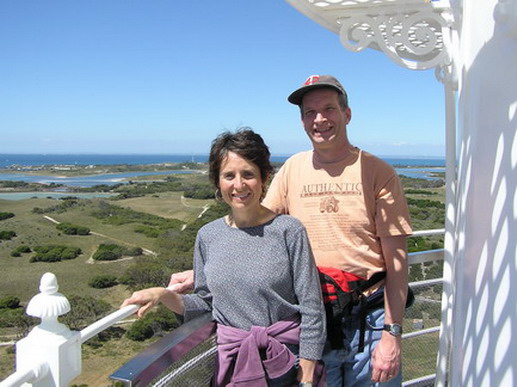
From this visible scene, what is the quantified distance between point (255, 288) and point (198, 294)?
0.29 meters

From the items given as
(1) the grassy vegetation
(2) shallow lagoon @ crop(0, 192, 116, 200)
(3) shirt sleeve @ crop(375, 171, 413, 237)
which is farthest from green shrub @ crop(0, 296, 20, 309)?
(2) shallow lagoon @ crop(0, 192, 116, 200)

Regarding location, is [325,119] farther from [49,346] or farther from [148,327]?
[148,327]

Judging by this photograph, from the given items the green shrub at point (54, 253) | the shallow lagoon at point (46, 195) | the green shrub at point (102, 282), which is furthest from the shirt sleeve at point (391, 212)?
the shallow lagoon at point (46, 195)

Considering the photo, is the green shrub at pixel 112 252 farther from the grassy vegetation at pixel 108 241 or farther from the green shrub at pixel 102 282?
the green shrub at pixel 102 282

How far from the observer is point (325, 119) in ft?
5.70

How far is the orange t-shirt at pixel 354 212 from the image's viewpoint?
1.67 m

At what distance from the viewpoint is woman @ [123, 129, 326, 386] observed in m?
1.44

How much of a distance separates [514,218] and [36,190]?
69821 mm

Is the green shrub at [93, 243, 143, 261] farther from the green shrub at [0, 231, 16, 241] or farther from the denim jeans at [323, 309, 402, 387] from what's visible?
the denim jeans at [323, 309, 402, 387]

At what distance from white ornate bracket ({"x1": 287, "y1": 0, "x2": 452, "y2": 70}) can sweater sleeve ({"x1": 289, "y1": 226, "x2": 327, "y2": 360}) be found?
941 millimetres

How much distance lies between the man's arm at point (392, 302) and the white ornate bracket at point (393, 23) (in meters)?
0.73

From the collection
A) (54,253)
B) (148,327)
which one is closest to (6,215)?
(54,253)

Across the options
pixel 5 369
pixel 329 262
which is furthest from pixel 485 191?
pixel 5 369

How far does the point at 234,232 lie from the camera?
1.55 m
